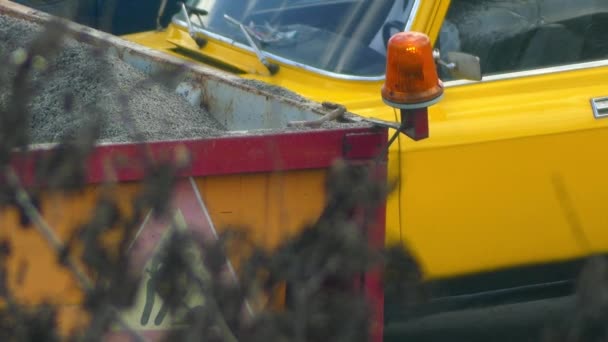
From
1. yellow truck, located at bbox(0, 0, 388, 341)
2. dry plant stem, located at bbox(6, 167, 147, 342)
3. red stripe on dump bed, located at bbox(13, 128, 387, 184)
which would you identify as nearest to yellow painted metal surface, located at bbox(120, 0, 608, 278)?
yellow truck, located at bbox(0, 0, 388, 341)

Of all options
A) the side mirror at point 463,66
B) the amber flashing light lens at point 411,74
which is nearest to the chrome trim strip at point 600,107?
the side mirror at point 463,66

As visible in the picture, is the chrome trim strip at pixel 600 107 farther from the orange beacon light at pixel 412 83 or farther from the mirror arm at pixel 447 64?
the orange beacon light at pixel 412 83

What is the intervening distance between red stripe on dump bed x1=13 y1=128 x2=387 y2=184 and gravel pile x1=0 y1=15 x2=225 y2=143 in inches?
9.1

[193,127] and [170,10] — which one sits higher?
[193,127]

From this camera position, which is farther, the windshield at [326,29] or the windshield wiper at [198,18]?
the windshield wiper at [198,18]

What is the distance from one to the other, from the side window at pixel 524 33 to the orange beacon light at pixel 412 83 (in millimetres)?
1000

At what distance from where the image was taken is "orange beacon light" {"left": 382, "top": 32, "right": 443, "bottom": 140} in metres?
3.00

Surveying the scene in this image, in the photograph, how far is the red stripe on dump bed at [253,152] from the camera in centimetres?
254

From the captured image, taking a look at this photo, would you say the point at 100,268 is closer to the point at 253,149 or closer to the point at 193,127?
the point at 253,149

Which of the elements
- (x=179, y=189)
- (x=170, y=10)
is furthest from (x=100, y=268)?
(x=170, y=10)

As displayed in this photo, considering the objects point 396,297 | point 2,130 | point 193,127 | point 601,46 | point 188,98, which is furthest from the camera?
point 601,46

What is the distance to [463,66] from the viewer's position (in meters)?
3.70

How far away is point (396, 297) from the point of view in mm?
1957

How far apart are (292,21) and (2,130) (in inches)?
110
